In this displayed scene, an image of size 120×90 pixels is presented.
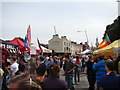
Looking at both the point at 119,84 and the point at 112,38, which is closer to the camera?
the point at 119,84

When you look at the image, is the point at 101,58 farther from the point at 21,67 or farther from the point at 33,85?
the point at 33,85

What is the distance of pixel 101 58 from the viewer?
20.3 feet

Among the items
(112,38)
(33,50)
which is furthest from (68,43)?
(33,50)

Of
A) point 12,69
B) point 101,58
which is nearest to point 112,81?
point 101,58

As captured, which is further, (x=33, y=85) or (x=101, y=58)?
(x=101, y=58)

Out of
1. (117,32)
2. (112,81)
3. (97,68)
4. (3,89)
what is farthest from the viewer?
(117,32)

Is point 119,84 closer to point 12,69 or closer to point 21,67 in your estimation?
point 21,67

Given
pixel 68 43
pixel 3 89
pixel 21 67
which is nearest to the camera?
pixel 3 89

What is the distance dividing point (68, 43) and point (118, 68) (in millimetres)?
74670

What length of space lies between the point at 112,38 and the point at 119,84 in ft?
136

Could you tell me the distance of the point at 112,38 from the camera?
141 feet

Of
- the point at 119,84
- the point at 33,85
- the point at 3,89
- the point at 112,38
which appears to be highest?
the point at 112,38

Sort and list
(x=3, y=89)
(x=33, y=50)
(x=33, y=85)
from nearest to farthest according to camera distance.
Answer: (x=33, y=85) → (x=3, y=89) → (x=33, y=50)

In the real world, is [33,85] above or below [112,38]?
below
